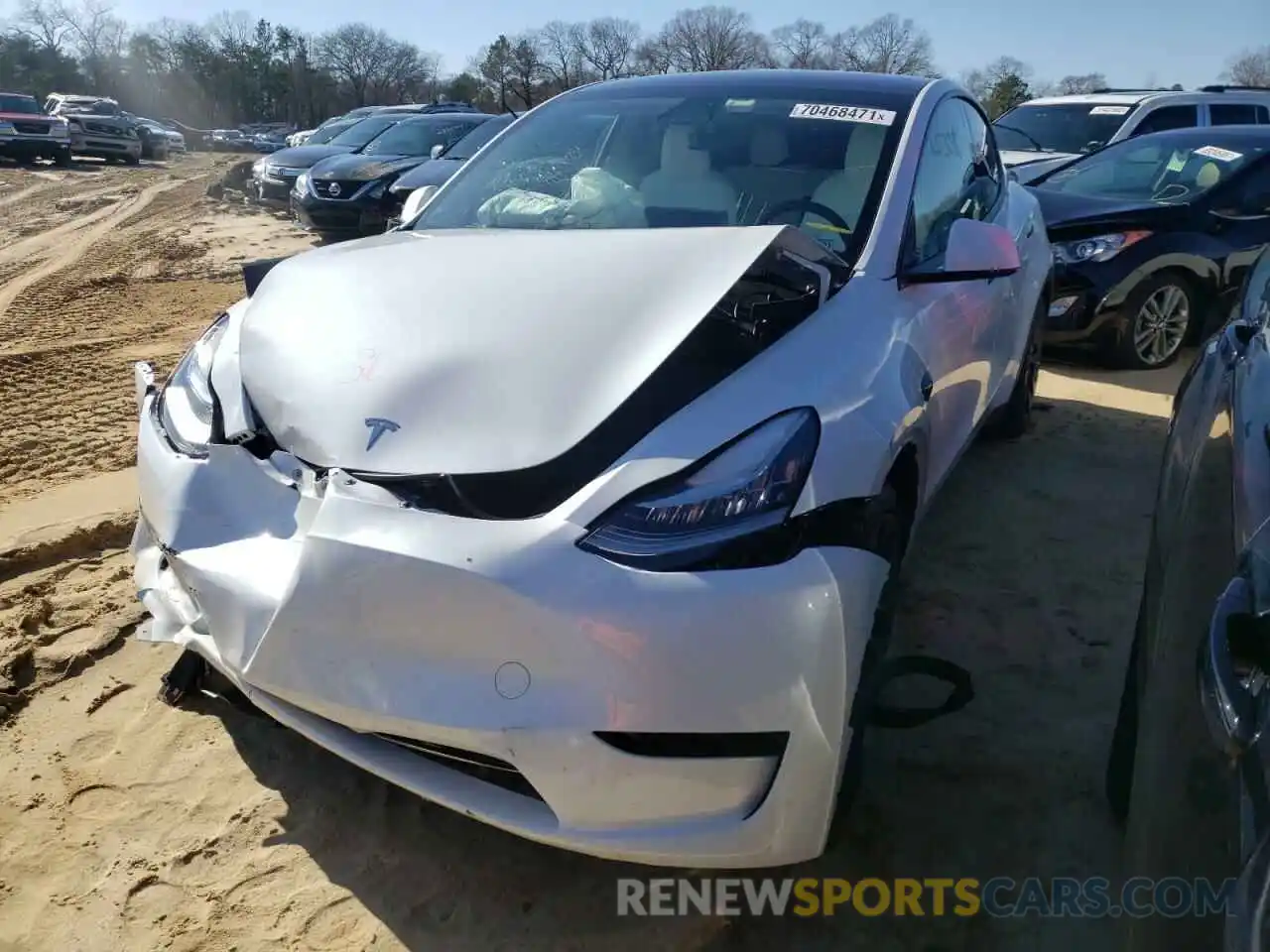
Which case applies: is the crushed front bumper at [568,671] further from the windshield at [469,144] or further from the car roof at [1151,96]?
the car roof at [1151,96]

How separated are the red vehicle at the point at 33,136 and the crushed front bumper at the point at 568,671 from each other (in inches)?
1005

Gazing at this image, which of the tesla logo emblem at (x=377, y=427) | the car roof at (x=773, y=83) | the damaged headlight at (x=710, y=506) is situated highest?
the car roof at (x=773, y=83)

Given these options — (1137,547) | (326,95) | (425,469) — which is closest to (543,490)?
(425,469)

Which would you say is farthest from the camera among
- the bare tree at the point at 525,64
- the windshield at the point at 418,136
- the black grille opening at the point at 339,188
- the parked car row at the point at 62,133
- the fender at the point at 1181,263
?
the bare tree at the point at 525,64

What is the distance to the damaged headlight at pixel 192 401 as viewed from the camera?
87.2 inches

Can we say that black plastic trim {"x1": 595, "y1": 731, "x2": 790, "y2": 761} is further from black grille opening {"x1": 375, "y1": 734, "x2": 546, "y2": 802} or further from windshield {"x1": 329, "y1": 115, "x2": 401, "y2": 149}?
windshield {"x1": 329, "y1": 115, "x2": 401, "y2": 149}

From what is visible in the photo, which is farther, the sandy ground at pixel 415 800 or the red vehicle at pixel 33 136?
the red vehicle at pixel 33 136

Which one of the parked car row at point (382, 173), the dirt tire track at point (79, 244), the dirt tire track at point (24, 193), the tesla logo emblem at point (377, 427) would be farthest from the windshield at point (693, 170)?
the dirt tire track at point (24, 193)

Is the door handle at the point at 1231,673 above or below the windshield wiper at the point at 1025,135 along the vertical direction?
below

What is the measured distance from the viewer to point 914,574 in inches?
131

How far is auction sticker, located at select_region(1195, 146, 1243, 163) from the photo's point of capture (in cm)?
633

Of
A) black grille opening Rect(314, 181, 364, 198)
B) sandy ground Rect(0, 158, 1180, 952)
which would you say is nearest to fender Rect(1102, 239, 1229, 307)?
sandy ground Rect(0, 158, 1180, 952)

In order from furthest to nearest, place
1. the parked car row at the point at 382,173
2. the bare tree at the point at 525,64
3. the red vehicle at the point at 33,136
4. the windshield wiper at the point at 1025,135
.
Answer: the bare tree at the point at 525,64 < the red vehicle at the point at 33,136 < the windshield wiper at the point at 1025,135 < the parked car row at the point at 382,173

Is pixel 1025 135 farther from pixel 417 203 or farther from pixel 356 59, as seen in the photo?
pixel 356 59
